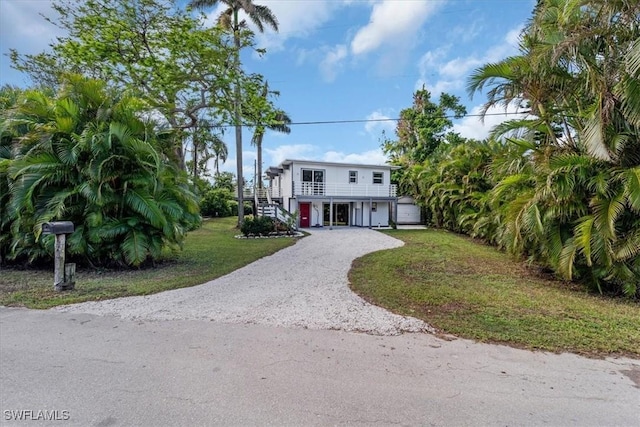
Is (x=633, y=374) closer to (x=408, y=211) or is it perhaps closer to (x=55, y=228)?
(x=55, y=228)

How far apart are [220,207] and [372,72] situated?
67.3 feet

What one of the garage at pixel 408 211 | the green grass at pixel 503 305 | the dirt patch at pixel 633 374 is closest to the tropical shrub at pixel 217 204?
the garage at pixel 408 211

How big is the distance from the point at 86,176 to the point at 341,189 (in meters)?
16.7

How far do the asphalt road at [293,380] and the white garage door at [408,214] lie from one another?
22442mm

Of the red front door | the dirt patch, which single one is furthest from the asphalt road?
the red front door

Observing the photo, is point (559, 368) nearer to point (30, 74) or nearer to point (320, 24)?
point (320, 24)

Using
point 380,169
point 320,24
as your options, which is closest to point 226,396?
point 320,24

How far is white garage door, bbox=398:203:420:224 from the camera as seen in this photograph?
25688 millimetres

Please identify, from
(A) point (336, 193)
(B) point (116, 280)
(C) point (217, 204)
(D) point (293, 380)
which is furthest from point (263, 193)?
(D) point (293, 380)

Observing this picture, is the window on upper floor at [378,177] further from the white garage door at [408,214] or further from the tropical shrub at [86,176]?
the tropical shrub at [86,176]

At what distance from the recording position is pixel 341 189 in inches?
887

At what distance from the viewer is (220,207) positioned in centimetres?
3084

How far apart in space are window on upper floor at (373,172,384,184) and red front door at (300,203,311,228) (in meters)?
5.31

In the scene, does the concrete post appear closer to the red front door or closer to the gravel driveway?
the gravel driveway
